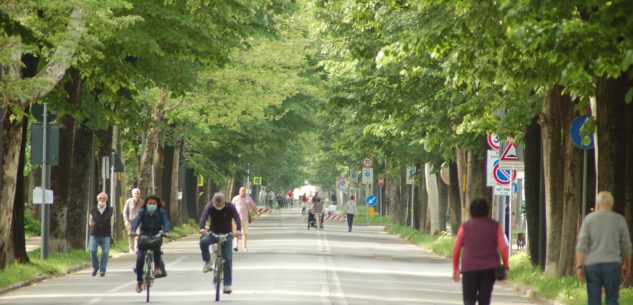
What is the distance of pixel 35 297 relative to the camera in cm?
2355

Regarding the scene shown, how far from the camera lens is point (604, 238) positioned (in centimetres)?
1636

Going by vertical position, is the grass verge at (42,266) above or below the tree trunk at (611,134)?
below

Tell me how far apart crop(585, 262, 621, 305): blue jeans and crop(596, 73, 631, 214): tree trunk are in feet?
19.5

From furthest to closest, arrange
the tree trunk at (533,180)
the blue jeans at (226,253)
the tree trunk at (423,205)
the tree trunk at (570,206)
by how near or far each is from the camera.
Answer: the tree trunk at (423,205), the tree trunk at (533,180), the tree trunk at (570,206), the blue jeans at (226,253)

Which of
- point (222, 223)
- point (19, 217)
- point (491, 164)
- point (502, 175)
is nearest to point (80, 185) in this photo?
point (19, 217)

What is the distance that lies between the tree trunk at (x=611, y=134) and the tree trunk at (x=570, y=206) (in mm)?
4076

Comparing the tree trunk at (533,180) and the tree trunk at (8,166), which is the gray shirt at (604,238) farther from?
the tree trunk at (8,166)

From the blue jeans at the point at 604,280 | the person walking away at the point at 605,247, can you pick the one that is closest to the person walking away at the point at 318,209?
the blue jeans at the point at 604,280

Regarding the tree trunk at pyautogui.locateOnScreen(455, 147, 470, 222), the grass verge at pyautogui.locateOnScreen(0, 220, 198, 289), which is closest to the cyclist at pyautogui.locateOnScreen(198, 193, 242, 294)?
the grass verge at pyautogui.locateOnScreen(0, 220, 198, 289)

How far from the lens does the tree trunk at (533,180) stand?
31.8 m

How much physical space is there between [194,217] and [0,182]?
46.3 m

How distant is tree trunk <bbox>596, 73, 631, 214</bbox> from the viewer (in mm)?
22328

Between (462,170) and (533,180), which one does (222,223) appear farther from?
(462,170)

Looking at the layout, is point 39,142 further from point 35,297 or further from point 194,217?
point 194,217
